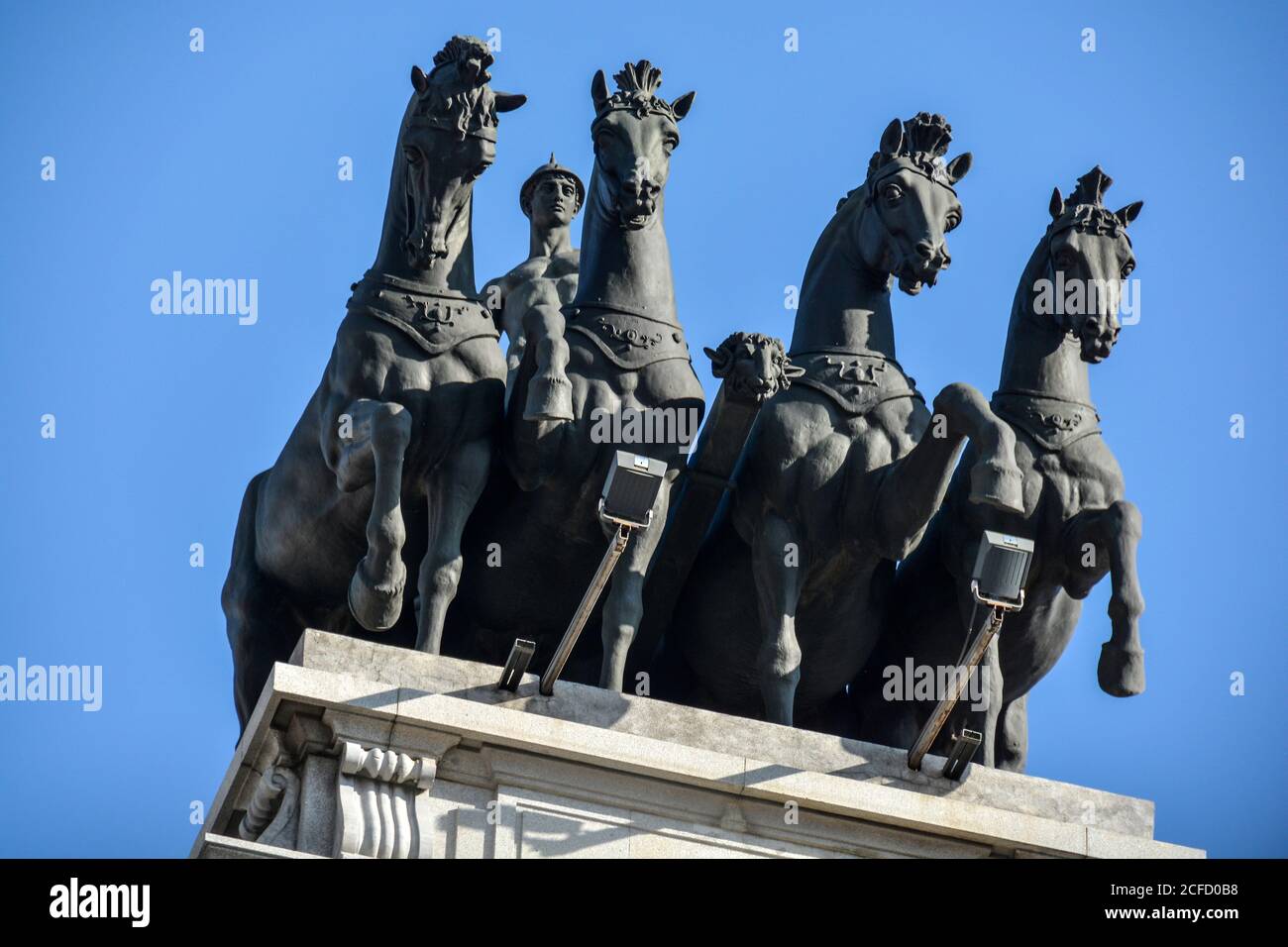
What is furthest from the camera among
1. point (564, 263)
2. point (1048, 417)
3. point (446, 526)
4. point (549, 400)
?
point (564, 263)

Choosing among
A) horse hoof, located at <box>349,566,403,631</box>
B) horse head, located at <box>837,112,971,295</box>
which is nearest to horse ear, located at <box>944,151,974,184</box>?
horse head, located at <box>837,112,971,295</box>

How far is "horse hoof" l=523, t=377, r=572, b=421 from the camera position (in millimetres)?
22953

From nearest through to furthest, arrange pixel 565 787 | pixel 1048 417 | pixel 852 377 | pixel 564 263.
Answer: pixel 565 787
pixel 852 377
pixel 1048 417
pixel 564 263

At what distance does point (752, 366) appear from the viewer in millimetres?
23734

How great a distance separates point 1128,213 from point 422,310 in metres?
4.92

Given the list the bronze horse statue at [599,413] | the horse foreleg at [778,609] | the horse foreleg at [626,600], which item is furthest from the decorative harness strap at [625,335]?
the horse foreleg at [778,609]

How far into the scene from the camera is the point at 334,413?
23703 millimetres

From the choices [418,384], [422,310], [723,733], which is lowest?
[723,733]

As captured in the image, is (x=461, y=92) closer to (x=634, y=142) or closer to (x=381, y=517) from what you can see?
(x=634, y=142)

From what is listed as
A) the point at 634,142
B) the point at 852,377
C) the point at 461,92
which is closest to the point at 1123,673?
the point at 852,377

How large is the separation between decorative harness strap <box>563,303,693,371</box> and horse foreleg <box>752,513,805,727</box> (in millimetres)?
1304

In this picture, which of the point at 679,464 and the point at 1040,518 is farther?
the point at 1040,518
